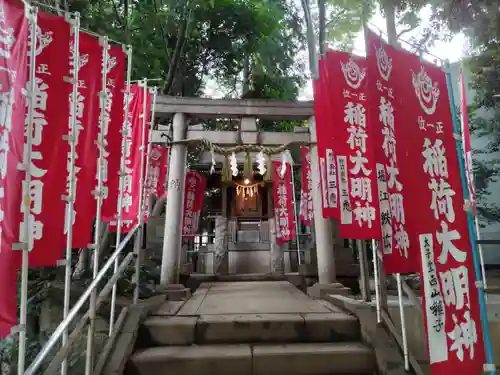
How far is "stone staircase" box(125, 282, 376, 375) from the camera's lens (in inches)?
153

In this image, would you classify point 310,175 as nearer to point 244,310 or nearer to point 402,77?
point 244,310

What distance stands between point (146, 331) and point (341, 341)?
2.65 m

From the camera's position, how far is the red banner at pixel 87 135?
3.47 meters

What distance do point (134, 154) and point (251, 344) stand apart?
11.1ft

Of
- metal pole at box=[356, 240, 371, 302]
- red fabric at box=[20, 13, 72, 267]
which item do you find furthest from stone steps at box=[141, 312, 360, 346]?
red fabric at box=[20, 13, 72, 267]

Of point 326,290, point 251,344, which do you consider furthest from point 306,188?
point 251,344

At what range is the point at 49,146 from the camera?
3080 mm

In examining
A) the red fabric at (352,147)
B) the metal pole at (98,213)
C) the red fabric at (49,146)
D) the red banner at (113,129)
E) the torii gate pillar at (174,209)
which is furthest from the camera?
the torii gate pillar at (174,209)

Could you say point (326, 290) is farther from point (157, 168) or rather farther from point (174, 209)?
point (157, 168)

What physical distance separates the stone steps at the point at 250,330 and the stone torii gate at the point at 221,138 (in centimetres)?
304

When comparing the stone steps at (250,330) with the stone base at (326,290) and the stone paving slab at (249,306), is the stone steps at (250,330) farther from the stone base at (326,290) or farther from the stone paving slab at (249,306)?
the stone base at (326,290)

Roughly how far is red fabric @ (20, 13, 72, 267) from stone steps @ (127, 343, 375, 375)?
1776 mm

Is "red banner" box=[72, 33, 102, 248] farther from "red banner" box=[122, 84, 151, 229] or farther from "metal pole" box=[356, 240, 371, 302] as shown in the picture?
"metal pole" box=[356, 240, 371, 302]

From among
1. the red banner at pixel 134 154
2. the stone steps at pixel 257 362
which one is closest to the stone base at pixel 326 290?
the stone steps at pixel 257 362
